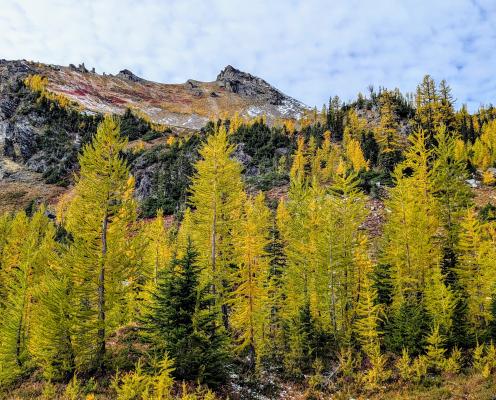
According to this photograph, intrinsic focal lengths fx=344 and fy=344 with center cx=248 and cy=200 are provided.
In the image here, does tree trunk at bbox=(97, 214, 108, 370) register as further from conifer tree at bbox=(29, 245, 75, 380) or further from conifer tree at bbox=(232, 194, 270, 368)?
conifer tree at bbox=(232, 194, 270, 368)

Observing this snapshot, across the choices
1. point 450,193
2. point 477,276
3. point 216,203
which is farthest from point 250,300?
point 450,193

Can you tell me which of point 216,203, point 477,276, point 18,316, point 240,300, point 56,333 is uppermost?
point 216,203

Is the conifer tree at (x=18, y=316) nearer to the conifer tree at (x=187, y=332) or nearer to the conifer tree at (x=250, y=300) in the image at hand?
the conifer tree at (x=187, y=332)

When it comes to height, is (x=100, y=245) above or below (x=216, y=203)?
below

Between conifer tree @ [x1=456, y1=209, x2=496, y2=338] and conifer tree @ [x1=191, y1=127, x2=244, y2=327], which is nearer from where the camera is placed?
conifer tree @ [x1=456, y1=209, x2=496, y2=338]

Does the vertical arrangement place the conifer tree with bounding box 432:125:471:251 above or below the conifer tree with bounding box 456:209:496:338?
above

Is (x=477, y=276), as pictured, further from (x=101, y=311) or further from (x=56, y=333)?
(x=56, y=333)

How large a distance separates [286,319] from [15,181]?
96.5 m

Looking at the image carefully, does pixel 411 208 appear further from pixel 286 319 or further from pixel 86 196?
pixel 86 196

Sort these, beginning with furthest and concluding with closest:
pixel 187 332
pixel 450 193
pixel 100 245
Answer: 1. pixel 450 193
2. pixel 100 245
3. pixel 187 332

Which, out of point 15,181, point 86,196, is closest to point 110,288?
point 86,196

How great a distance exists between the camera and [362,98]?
11838cm

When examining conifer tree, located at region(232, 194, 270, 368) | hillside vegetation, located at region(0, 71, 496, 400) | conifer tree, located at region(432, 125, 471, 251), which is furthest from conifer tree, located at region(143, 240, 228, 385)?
conifer tree, located at region(432, 125, 471, 251)

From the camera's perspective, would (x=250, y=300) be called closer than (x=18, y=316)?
Yes
